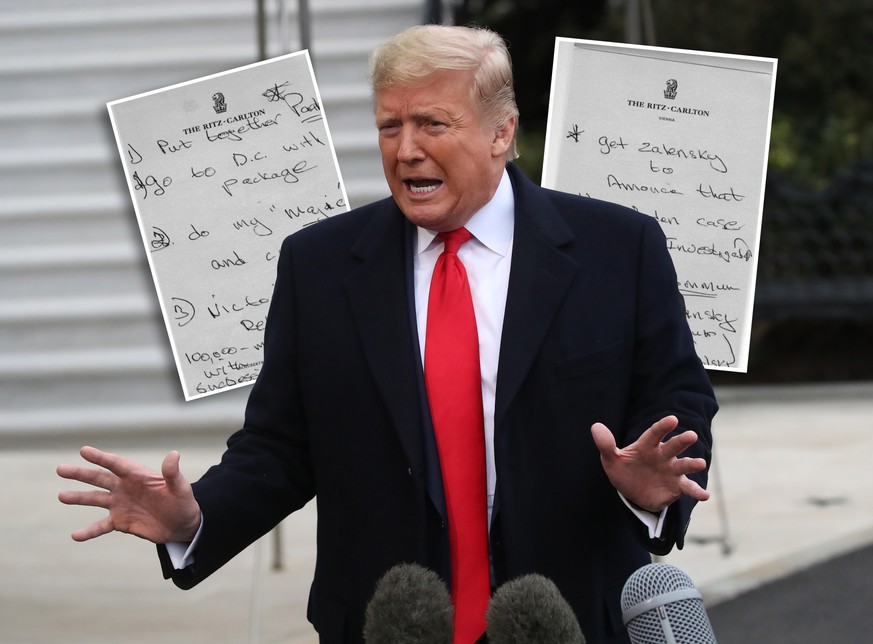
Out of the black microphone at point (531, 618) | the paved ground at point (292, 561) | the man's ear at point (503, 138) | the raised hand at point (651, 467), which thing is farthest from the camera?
the paved ground at point (292, 561)

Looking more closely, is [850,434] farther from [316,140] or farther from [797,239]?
[316,140]

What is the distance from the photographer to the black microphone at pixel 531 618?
Answer: 1.40 m

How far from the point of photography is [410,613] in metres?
1.45

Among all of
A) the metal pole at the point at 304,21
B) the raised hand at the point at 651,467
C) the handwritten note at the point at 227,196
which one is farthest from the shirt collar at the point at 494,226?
the metal pole at the point at 304,21

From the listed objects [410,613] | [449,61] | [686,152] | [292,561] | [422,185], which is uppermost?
[449,61]

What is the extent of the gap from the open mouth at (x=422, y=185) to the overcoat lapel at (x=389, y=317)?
0.14 metres

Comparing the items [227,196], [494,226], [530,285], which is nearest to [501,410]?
[530,285]

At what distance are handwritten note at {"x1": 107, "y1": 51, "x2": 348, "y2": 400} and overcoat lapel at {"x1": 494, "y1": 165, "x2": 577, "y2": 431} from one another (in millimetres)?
901

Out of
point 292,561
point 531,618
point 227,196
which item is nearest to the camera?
point 531,618

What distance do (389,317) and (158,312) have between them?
12.6ft

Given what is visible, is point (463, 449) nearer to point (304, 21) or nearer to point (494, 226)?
point (494, 226)

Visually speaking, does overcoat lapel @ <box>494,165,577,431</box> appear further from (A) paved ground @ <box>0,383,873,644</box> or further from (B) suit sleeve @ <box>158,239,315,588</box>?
(A) paved ground @ <box>0,383,873,644</box>

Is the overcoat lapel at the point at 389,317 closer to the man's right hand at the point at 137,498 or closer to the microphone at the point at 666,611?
the man's right hand at the point at 137,498

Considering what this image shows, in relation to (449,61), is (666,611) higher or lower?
lower
